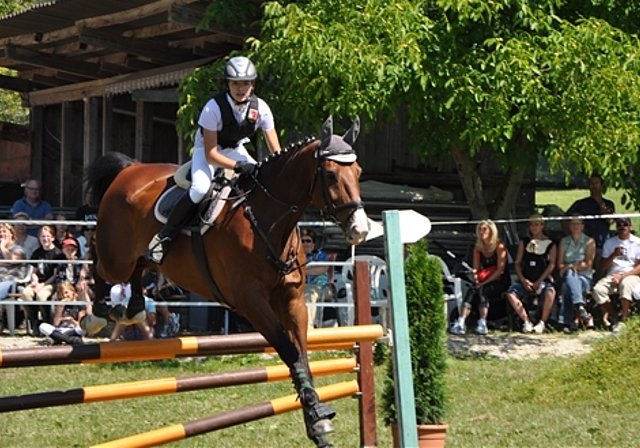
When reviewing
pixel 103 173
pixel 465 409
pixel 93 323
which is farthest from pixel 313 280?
pixel 93 323

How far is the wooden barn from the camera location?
15.4 metres

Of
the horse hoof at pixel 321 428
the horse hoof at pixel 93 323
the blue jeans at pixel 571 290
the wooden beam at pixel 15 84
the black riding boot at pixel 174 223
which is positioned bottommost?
the horse hoof at pixel 321 428

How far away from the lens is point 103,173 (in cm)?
918

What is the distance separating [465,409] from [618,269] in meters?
4.80

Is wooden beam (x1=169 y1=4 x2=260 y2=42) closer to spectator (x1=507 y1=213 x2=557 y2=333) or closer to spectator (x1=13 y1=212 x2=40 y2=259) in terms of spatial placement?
spectator (x1=13 y1=212 x2=40 y2=259)

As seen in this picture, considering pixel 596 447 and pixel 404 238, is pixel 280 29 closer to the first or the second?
pixel 596 447

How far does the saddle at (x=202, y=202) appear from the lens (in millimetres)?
7336

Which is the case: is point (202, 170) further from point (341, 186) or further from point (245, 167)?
point (341, 186)

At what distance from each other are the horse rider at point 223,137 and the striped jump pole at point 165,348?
1.25m

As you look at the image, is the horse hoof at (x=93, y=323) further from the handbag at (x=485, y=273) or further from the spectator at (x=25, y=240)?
the spectator at (x=25, y=240)

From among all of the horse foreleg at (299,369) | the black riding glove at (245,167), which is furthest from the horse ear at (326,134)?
the horse foreleg at (299,369)

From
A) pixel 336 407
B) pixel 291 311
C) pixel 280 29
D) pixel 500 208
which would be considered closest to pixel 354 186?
pixel 291 311

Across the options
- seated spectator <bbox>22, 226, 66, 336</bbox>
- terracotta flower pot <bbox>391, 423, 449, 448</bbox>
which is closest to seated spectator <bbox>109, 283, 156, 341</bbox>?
seated spectator <bbox>22, 226, 66, 336</bbox>

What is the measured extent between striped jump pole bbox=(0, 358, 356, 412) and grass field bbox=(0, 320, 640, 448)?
4.57 feet
